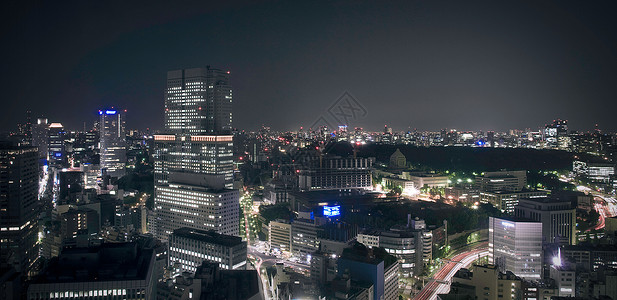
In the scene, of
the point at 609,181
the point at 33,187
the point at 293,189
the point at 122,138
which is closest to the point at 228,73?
the point at 293,189

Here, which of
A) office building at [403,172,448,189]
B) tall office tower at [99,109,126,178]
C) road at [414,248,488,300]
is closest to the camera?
road at [414,248,488,300]

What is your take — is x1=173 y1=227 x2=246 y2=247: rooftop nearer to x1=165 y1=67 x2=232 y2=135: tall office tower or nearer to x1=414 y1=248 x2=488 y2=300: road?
x1=414 y1=248 x2=488 y2=300: road

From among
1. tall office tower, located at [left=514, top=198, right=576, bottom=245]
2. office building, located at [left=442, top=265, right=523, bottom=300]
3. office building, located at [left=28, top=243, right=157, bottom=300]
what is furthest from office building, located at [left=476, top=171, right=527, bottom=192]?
office building, located at [left=28, top=243, right=157, bottom=300]

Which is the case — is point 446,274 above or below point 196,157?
below

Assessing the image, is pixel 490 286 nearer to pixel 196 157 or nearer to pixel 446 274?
pixel 446 274

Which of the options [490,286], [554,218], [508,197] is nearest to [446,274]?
[490,286]

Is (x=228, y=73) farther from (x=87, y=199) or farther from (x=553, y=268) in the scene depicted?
(x=553, y=268)
